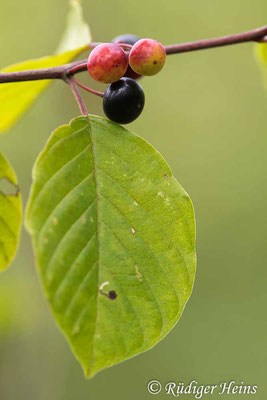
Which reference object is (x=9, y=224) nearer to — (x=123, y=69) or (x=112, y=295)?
(x=112, y=295)

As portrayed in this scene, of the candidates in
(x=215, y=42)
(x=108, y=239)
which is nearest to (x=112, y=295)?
(x=108, y=239)

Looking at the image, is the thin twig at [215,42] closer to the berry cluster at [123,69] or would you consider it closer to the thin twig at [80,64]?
the thin twig at [80,64]

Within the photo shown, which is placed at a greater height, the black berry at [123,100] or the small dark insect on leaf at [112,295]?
the black berry at [123,100]

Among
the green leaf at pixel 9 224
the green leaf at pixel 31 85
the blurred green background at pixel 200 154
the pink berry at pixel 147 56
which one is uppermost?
the pink berry at pixel 147 56

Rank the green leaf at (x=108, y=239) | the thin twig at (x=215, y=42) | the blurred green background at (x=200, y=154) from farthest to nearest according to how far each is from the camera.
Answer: the blurred green background at (x=200, y=154)
the thin twig at (x=215, y=42)
the green leaf at (x=108, y=239)

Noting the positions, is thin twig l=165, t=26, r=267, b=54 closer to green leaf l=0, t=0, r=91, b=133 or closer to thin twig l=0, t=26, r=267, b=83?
thin twig l=0, t=26, r=267, b=83

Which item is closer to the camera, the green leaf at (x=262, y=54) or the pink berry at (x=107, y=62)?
the pink berry at (x=107, y=62)

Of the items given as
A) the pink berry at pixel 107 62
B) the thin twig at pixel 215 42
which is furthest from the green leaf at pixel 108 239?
the thin twig at pixel 215 42
